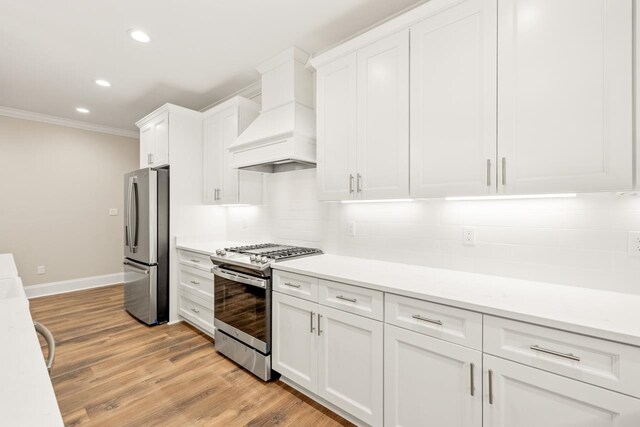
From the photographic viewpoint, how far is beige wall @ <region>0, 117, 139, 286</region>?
13.9ft

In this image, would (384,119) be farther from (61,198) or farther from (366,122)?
(61,198)

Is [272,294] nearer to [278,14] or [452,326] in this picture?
[452,326]

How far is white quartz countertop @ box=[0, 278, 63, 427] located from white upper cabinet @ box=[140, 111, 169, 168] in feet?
8.73

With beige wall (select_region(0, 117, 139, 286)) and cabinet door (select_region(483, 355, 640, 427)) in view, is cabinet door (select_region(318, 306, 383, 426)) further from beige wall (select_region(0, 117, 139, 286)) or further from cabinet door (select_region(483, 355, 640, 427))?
beige wall (select_region(0, 117, 139, 286))

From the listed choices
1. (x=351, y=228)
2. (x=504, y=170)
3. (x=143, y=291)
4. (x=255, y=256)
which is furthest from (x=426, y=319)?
(x=143, y=291)

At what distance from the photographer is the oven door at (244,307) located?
225cm

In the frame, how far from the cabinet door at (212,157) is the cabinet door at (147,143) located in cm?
65

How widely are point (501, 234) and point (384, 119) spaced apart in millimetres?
1012

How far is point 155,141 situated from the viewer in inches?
142

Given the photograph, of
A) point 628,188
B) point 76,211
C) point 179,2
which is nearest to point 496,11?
point 628,188

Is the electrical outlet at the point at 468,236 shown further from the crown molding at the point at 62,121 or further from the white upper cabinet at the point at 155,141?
the crown molding at the point at 62,121

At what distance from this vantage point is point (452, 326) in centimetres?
138

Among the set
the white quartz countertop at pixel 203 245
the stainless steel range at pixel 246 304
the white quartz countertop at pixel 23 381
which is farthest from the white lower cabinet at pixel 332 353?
the white quartz countertop at pixel 23 381

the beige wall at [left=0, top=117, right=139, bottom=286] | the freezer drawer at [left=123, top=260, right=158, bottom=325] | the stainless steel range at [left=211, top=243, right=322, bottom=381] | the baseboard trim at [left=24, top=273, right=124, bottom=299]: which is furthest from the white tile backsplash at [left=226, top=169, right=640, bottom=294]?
the baseboard trim at [left=24, top=273, right=124, bottom=299]
